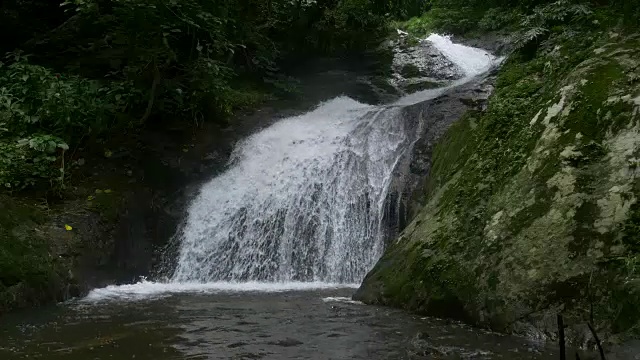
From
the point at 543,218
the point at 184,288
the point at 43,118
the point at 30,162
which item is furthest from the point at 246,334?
the point at 43,118

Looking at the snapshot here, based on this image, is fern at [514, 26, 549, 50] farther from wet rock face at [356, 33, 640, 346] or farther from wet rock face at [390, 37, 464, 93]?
wet rock face at [390, 37, 464, 93]

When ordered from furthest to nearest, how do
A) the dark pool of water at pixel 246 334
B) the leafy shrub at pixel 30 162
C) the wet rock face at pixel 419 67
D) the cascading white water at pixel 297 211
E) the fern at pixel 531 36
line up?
the wet rock face at pixel 419 67 → the cascading white water at pixel 297 211 → the fern at pixel 531 36 → the leafy shrub at pixel 30 162 → the dark pool of water at pixel 246 334

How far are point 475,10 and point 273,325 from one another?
17.4 m

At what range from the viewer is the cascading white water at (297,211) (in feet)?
27.5

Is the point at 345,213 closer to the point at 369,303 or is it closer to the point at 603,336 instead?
the point at 369,303

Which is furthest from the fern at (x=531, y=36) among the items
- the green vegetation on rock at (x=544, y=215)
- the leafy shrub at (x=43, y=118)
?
the leafy shrub at (x=43, y=118)

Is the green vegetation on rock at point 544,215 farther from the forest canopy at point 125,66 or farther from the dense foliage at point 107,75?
the dense foliage at point 107,75

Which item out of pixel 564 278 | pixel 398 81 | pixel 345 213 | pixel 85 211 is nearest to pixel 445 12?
pixel 398 81

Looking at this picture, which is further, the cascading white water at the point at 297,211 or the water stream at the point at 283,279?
the cascading white water at the point at 297,211

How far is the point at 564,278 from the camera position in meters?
4.34

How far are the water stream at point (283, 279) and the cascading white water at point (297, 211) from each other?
0.8 inches

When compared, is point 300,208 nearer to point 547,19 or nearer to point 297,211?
point 297,211

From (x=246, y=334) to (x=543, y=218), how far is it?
2.86 meters

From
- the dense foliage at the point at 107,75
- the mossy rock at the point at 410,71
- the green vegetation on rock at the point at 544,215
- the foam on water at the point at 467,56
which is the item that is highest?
the foam on water at the point at 467,56
